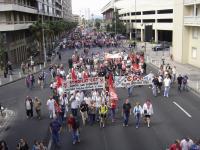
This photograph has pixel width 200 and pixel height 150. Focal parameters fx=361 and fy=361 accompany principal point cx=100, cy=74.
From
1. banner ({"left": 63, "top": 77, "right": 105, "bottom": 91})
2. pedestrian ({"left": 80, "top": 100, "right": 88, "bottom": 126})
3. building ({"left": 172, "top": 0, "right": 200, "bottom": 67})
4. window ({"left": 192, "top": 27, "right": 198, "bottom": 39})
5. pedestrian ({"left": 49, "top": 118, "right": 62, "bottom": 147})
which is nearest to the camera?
pedestrian ({"left": 49, "top": 118, "right": 62, "bottom": 147})

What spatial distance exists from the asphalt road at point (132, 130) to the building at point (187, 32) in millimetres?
17902

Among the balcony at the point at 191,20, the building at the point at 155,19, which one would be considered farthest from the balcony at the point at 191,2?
the building at the point at 155,19

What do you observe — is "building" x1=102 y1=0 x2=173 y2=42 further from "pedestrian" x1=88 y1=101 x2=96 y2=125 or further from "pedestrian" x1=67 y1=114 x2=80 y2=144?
"pedestrian" x1=67 y1=114 x2=80 y2=144

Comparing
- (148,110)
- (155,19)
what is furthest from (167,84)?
(155,19)

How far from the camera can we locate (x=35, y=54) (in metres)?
56.7

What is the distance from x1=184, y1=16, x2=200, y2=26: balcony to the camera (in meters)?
39.4

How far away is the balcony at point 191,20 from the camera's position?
3941 cm

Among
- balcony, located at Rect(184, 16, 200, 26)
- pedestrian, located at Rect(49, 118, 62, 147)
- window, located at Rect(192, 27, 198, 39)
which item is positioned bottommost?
pedestrian, located at Rect(49, 118, 62, 147)

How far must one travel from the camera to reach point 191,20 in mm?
41375

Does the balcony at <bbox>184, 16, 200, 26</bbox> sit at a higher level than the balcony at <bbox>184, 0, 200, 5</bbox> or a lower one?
lower

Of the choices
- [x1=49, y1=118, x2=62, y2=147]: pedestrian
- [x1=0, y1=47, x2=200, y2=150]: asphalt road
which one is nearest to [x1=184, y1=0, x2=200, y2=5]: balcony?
[x1=0, y1=47, x2=200, y2=150]: asphalt road

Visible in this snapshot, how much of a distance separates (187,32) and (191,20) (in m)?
3.07

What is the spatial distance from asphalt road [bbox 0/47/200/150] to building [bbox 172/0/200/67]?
17.9m

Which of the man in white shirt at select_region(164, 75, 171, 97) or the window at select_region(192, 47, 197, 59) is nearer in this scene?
the man in white shirt at select_region(164, 75, 171, 97)
